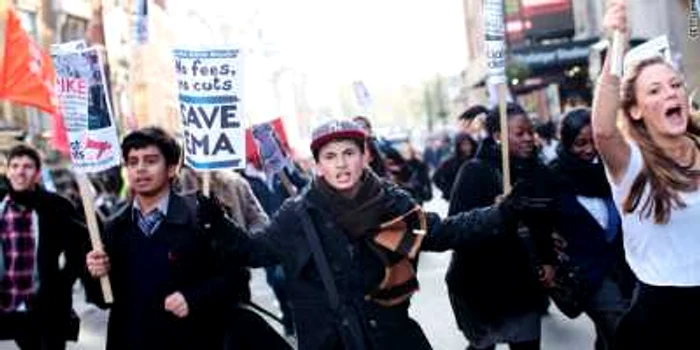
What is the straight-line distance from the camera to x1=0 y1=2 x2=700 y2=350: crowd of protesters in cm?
385

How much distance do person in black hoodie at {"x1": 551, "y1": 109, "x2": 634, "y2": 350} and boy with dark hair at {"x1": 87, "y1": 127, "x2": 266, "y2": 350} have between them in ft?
6.42

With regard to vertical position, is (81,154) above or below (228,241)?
above

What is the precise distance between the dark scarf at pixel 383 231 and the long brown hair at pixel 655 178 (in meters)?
0.86

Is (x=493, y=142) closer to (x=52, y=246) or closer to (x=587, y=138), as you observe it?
(x=587, y=138)

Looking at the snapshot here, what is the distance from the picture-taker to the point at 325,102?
9894 cm

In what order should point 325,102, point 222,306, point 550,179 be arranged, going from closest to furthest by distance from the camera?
point 222,306 → point 550,179 → point 325,102

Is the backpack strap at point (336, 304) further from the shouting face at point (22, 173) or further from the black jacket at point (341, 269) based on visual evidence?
the shouting face at point (22, 173)

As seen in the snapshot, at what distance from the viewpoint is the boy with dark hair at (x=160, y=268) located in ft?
15.3

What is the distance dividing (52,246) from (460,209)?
228cm

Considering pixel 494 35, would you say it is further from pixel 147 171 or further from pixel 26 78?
pixel 26 78

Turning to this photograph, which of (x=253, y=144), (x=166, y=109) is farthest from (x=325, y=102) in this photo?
(x=253, y=144)

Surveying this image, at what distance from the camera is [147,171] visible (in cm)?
478

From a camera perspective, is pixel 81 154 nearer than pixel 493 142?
Yes

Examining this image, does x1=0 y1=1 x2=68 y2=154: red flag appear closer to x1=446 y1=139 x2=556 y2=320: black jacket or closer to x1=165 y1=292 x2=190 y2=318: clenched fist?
x1=446 y1=139 x2=556 y2=320: black jacket
